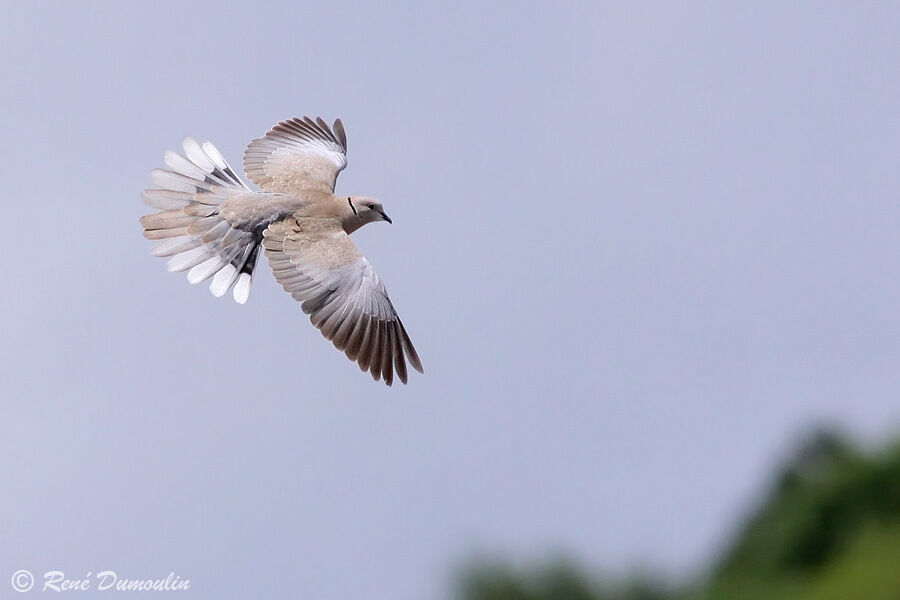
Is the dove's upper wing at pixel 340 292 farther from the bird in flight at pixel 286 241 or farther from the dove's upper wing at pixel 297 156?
the dove's upper wing at pixel 297 156

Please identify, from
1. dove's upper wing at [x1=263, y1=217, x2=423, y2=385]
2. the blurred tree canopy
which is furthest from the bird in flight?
the blurred tree canopy

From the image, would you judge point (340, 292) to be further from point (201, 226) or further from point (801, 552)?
point (801, 552)

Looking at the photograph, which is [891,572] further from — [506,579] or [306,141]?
[306,141]

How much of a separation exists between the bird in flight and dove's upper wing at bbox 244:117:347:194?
3 cm

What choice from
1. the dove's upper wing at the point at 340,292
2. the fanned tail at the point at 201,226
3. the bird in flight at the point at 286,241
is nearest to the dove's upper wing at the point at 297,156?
the bird in flight at the point at 286,241

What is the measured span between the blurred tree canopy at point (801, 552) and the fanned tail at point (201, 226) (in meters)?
2.88

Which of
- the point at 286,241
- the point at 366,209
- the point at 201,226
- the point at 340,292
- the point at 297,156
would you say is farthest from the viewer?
the point at 297,156

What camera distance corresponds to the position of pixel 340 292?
1238 centimetres

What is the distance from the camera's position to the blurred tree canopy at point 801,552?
12539 millimetres

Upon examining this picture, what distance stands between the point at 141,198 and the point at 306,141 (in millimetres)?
2053

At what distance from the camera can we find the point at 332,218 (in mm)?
12836

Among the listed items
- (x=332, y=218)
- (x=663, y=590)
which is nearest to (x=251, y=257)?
(x=332, y=218)

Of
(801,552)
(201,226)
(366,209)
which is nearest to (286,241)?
(201,226)

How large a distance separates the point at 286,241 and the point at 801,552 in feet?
15.7
